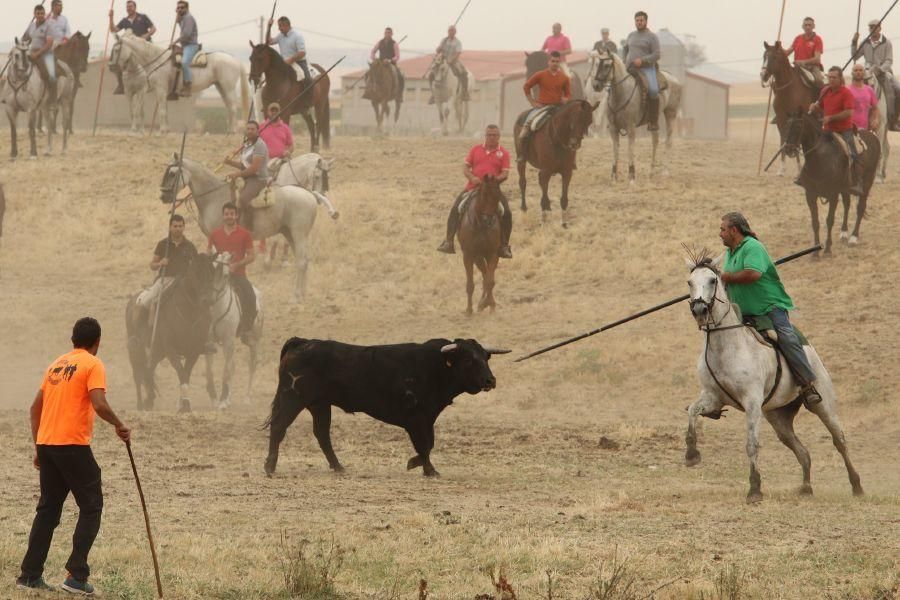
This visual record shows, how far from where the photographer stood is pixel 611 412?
769 inches

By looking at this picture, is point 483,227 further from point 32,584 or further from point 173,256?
point 32,584

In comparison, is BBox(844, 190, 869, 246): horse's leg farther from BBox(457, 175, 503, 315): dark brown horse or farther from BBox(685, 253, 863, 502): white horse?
BBox(685, 253, 863, 502): white horse

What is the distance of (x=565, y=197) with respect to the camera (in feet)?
90.9

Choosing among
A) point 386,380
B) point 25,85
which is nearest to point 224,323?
point 386,380

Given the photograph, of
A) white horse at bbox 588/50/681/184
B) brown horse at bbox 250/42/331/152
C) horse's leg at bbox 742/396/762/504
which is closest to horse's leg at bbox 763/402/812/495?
horse's leg at bbox 742/396/762/504

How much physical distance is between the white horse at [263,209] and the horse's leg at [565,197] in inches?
179

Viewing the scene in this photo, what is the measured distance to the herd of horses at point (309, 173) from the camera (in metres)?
19.3

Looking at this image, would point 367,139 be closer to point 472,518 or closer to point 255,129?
point 255,129

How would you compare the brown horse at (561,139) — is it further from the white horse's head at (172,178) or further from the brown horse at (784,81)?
the white horse's head at (172,178)

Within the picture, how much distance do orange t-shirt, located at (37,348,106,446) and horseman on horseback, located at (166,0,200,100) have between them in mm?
26353

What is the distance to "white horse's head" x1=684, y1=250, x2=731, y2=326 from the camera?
464 inches

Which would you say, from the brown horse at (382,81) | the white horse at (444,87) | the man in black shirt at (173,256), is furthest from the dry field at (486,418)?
the white horse at (444,87)

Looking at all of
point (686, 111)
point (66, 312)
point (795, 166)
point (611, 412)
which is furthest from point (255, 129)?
point (686, 111)

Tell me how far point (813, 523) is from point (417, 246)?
18166mm
